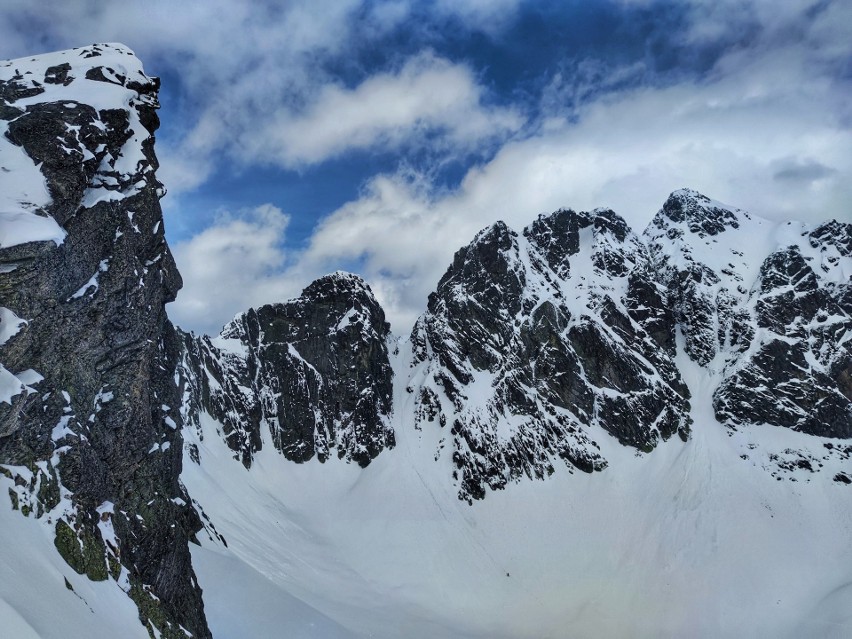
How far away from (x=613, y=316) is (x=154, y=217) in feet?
351

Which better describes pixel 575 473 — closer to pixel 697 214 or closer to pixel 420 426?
pixel 420 426

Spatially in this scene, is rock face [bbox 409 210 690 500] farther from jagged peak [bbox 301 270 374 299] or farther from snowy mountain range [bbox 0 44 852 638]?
jagged peak [bbox 301 270 374 299]

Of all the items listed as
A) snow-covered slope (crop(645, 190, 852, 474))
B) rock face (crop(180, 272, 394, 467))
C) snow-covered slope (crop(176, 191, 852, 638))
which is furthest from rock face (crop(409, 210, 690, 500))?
rock face (crop(180, 272, 394, 467))

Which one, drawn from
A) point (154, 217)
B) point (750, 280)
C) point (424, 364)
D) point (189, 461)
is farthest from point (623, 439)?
point (154, 217)

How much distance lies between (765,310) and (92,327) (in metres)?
132

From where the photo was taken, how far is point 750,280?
135500 millimetres

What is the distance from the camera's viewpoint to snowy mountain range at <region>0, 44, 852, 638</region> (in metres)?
28.3

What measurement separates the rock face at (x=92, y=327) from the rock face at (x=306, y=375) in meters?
70.3

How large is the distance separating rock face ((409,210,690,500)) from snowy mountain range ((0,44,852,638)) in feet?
1.93

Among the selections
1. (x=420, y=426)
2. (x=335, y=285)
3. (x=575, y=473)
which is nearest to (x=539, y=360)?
(x=575, y=473)

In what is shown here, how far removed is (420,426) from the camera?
387 ft

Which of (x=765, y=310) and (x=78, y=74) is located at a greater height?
(x=765, y=310)

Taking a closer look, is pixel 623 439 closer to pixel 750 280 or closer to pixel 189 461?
pixel 750 280

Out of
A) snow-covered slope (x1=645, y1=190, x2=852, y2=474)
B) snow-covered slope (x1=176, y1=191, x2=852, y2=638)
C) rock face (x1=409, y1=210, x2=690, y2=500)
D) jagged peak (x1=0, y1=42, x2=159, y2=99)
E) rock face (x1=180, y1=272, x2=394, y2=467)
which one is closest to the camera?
jagged peak (x1=0, y1=42, x2=159, y2=99)
